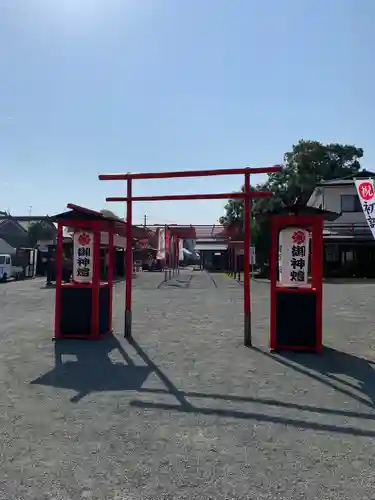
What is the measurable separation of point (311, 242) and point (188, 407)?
4.20m

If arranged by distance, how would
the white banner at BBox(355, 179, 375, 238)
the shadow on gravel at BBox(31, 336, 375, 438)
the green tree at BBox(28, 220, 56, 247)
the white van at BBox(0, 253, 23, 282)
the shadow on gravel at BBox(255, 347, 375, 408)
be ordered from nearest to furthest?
the shadow on gravel at BBox(31, 336, 375, 438), the shadow on gravel at BBox(255, 347, 375, 408), the white banner at BBox(355, 179, 375, 238), the white van at BBox(0, 253, 23, 282), the green tree at BBox(28, 220, 56, 247)

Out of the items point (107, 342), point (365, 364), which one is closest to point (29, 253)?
point (107, 342)

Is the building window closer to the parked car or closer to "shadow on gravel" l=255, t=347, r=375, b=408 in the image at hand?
the parked car

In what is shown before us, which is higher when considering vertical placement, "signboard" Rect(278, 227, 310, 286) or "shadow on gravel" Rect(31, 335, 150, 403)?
"signboard" Rect(278, 227, 310, 286)

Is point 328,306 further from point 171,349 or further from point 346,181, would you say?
point 346,181

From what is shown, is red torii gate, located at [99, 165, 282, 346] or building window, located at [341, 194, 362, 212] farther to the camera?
building window, located at [341, 194, 362, 212]

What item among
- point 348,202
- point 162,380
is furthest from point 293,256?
point 348,202

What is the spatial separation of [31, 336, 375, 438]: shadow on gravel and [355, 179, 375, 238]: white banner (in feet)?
7.65

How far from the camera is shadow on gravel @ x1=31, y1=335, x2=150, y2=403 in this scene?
18.6ft

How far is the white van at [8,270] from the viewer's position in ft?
94.8

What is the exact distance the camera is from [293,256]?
25.8ft

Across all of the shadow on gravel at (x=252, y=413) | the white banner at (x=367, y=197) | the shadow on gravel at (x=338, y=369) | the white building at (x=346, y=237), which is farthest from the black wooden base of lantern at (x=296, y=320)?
the white building at (x=346, y=237)

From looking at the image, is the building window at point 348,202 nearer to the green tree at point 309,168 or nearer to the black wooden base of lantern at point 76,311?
the green tree at point 309,168

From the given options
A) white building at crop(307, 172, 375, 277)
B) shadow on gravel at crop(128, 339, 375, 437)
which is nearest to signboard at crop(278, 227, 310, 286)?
shadow on gravel at crop(128, 339, 375, 437)
